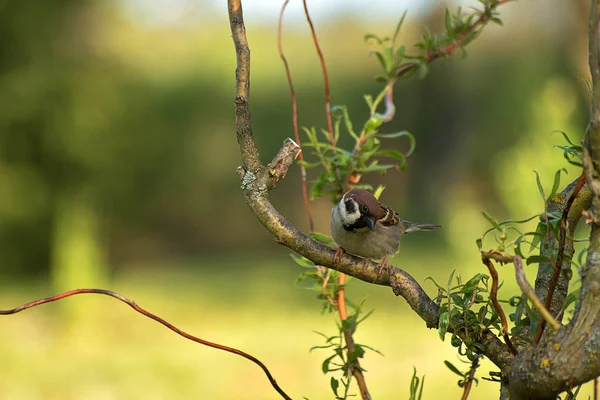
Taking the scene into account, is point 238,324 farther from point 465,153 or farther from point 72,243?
point 465,153

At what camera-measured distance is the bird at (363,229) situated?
2.56m

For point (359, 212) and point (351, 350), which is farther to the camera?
point (359, 212)

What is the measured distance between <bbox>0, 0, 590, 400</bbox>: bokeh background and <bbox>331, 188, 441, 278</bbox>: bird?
95.1 inches

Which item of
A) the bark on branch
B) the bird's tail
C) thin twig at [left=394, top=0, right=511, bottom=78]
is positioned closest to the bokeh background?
the bird's tail

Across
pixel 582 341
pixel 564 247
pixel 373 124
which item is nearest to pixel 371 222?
pixel 373 124

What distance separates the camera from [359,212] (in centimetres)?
260

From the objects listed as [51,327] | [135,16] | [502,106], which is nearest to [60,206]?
[51,327]

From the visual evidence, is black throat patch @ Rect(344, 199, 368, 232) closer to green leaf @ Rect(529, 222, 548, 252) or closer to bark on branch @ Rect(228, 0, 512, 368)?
bark on branch @ Rect(228, 0, 512, 368)

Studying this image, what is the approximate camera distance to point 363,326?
350 inches

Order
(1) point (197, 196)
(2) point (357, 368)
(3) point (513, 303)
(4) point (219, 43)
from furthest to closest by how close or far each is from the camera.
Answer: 1. (1) point (197, 196)
2. (4) point (219, 43)
3. (2) point (357, 368)
4. (3) point (513, 303)

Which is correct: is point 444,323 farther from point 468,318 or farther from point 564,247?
point 564,247

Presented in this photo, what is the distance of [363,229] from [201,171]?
8.76 metres

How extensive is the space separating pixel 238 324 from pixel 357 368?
777 centimetres

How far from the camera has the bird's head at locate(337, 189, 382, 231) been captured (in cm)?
253
